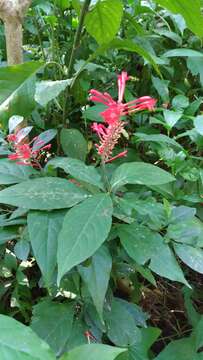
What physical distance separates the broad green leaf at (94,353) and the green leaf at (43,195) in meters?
0.19

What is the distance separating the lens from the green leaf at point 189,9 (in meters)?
0.74

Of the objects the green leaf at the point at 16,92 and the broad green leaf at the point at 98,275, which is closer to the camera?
the broad green leaf at the point at 98,275

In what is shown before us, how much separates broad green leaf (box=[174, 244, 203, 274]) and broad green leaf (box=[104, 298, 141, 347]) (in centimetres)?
17

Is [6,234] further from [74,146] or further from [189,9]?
[189,9]

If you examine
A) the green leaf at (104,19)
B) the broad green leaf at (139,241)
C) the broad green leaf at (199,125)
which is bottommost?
the broad green leaf at (139,241)

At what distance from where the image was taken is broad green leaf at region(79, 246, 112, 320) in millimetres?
614

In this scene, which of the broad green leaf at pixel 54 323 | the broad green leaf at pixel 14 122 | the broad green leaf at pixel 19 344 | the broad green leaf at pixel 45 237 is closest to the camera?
the broad green leaf at pixel 19 344

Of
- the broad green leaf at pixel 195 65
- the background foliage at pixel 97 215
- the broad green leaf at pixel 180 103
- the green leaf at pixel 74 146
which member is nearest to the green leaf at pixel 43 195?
the background foliage at pixel 97 215

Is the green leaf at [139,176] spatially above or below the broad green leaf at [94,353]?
above

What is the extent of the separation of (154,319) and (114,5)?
79cm

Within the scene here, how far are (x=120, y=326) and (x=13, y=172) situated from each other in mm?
324

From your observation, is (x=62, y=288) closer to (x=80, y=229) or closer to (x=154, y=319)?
(x=80, y=229)

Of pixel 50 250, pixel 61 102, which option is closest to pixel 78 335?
pixel 50 250

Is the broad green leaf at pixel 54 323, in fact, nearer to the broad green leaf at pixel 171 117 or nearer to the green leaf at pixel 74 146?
the green leaf at pixel 74 146
